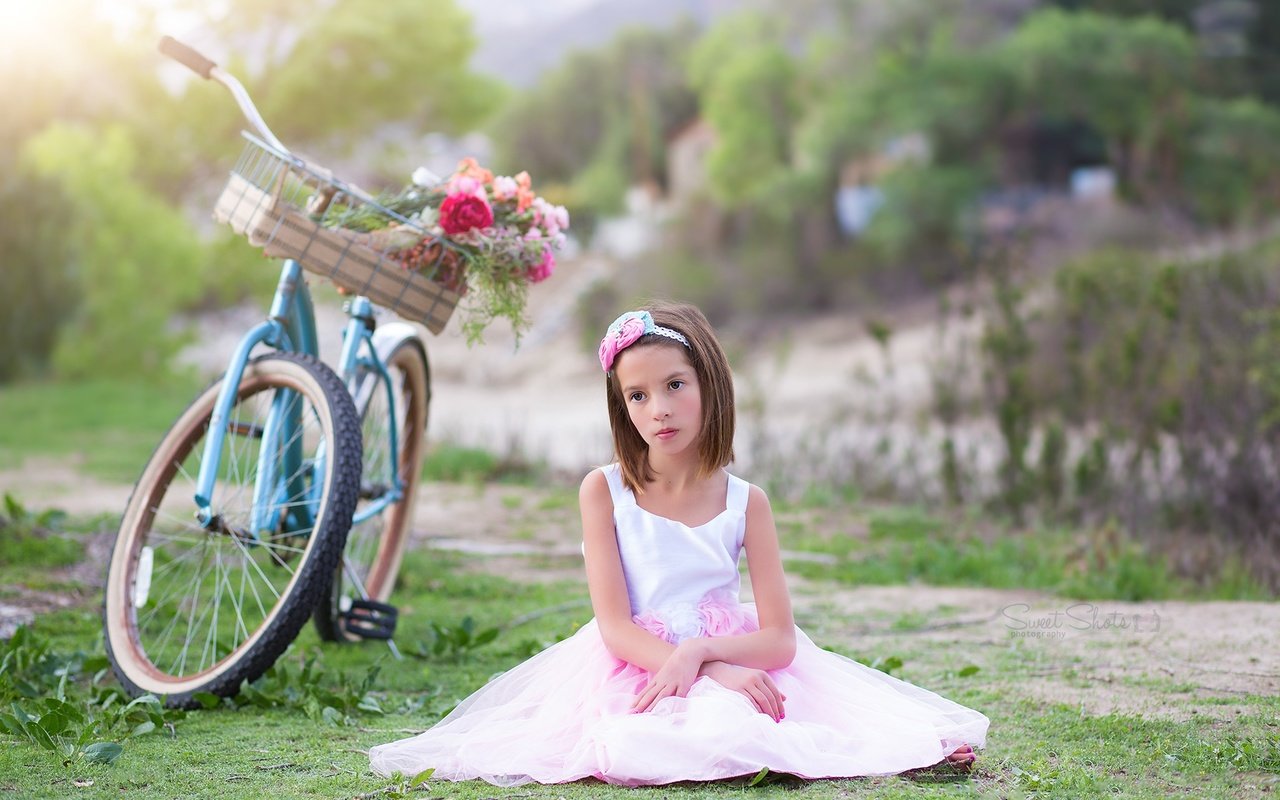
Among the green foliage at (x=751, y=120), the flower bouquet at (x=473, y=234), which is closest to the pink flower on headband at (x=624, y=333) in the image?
the flower bouquet at (x=473, y=234)

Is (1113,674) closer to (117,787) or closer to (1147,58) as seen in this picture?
(117,787)

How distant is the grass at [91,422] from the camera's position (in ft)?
28.9

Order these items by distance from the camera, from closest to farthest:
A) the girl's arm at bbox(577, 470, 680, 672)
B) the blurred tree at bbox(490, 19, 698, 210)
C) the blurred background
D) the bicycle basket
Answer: the girl's arm at bbox(577, 470, 680, 672) < the bicycle basket < the blurred background < the blurred tree at bbox(490, 19, 698, 210)

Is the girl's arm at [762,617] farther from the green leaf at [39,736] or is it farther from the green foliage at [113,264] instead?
the green foliage at [113,264]

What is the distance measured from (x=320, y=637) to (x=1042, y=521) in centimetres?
407

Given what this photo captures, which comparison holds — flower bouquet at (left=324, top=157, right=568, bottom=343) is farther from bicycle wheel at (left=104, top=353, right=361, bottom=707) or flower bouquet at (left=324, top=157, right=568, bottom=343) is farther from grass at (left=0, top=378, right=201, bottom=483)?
grass at (left=0, top=378, right=201, bottom=483)

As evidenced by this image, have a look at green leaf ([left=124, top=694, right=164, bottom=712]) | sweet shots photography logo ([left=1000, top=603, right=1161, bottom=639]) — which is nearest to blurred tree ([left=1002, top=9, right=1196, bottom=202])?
sweet shots photography logo ([left=1000, top=603, right=1161, bottom=639])

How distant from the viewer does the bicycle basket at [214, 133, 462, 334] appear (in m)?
3.73

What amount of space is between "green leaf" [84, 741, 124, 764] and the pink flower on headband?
135cm

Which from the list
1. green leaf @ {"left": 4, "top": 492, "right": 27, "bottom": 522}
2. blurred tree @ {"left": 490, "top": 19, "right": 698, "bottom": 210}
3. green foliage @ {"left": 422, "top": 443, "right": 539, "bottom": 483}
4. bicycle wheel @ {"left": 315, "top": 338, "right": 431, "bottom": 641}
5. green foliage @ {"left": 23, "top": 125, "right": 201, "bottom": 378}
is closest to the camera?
bicycle wheel @ {"left": 315, "top": 338, "right": 431, "bottom": 641}

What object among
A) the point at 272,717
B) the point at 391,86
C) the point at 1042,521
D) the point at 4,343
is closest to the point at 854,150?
the point at 391,86

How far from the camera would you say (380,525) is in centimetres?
493

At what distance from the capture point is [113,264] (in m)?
16.4

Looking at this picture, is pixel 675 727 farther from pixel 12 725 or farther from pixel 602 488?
pixel 12 725
